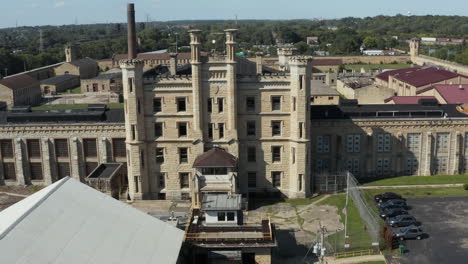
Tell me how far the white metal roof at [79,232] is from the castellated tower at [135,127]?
1750 cm

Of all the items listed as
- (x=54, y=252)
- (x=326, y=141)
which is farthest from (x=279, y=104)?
(x=54, y=252)

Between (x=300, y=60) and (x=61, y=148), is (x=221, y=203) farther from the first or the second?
(x=61, y=148)

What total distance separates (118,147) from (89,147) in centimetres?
389

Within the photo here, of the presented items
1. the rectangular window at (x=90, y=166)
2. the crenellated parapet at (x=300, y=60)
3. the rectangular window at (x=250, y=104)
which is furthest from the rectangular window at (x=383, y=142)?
the rectangular window at (x=90, y=166)

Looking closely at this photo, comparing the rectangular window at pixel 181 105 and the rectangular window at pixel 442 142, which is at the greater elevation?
the rectangular window at pixel 181 105

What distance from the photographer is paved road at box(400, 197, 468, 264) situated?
4266 cm

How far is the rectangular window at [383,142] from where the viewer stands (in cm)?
6419

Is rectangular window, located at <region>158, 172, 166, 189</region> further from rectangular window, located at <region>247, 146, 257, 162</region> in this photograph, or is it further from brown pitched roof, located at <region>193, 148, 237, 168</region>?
rectangular window, located at <region>247, 146, 257, 162</region>

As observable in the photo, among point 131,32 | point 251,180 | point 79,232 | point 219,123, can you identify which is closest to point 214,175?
point 219,123

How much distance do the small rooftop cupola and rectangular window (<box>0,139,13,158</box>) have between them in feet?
89.6

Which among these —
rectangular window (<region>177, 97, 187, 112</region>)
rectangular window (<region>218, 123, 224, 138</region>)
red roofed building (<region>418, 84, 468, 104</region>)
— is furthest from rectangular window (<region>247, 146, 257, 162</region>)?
red roofed building (<region>418, 84, 468, 104</region>)

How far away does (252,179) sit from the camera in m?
59.0

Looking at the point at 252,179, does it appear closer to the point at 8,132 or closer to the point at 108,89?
the point at 8,132

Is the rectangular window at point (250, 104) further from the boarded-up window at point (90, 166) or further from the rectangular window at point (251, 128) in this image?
the boarded-up window at point (90, 166)
